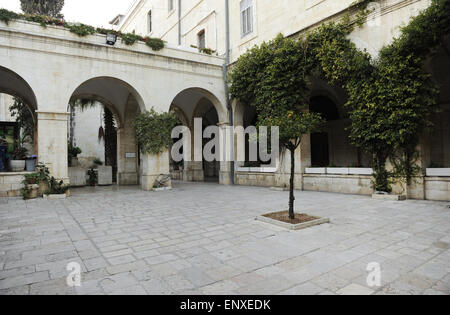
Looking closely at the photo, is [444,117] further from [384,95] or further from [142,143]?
[142,143]

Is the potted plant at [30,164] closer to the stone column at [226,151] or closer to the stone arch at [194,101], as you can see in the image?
the stone arch at [194,101]

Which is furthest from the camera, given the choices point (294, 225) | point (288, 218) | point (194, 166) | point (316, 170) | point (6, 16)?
point (194, 166)

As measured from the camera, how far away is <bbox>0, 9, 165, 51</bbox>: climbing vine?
30.8 feet

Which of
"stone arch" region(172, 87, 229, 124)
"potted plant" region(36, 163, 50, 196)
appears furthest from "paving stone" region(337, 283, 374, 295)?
"stone arch" region(172, 87, 229, 124)

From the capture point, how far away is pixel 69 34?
10.4 m

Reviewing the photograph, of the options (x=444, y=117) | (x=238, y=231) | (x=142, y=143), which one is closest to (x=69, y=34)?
(x=142, y=143)

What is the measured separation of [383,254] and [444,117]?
34.2 feet

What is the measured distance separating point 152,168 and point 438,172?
33.2 feet

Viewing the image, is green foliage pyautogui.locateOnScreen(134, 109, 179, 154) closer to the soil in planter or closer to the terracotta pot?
the terracotta pot

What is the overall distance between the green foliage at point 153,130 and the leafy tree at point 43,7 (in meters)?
15.2

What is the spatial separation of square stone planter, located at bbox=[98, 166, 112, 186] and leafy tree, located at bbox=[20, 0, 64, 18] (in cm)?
1351

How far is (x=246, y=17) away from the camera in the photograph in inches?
543
